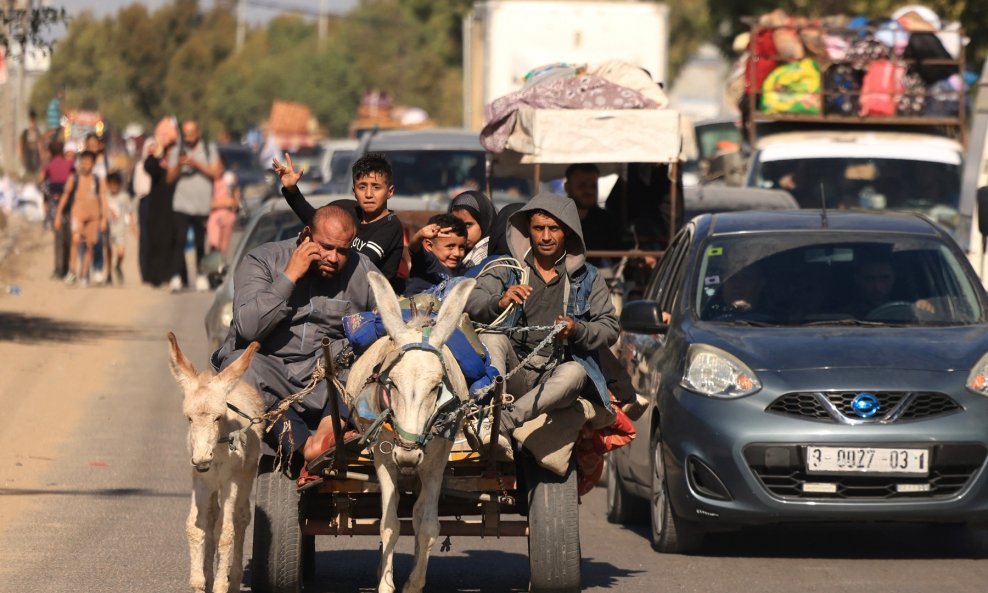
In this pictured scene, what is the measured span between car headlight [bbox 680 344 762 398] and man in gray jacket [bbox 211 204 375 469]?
223 cm

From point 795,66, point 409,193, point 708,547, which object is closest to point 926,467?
point 708,547

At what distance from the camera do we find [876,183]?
1808 cm

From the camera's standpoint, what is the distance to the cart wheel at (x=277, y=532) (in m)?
7.74

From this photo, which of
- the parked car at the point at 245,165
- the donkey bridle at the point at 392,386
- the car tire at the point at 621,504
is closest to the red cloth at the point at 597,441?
the donkey bridle at the point at 392,386

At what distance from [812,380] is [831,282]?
1.28 metres

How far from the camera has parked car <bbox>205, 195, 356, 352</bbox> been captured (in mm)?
13750

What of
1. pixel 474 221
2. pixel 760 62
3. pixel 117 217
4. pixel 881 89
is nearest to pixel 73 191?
pixel 117 217

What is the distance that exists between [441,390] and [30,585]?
2.68 meters

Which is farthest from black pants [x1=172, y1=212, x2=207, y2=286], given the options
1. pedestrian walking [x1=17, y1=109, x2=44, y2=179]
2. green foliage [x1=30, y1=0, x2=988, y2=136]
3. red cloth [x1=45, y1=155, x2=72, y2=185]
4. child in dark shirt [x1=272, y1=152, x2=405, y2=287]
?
green foliage [x1=30, y1=0, x2=988, y2=136]

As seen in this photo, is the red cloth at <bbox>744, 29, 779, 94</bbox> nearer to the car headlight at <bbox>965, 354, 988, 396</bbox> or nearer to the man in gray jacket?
the car headlight at <bbox>965, 354, 988, 396</bbox>

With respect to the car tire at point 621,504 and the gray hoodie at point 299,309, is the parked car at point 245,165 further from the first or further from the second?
the gray hoodie at point 299,309

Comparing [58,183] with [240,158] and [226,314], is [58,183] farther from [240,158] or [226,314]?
[226,314]

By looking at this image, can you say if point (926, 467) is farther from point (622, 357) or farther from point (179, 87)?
point (179, 87)

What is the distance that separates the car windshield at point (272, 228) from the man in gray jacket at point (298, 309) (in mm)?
6125
